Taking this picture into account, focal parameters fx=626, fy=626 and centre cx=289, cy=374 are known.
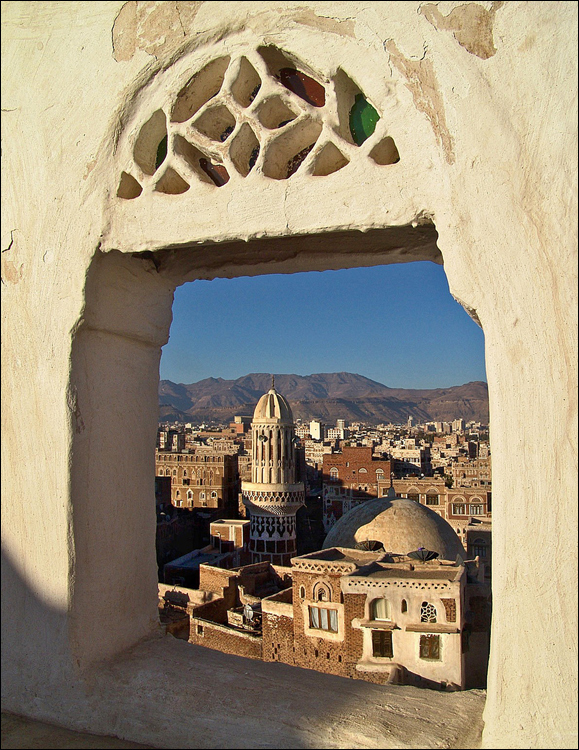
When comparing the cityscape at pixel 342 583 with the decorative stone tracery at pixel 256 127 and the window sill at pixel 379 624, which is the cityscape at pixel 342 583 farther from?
the decorative stone tracery at pixel 256 127

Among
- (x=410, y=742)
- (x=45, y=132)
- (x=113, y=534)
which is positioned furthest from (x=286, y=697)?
(x=45, y=132)

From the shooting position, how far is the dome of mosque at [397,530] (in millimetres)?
14578

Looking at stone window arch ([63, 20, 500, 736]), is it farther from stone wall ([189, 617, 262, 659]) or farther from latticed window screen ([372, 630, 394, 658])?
stone wall ([189, 617, 262, 659])

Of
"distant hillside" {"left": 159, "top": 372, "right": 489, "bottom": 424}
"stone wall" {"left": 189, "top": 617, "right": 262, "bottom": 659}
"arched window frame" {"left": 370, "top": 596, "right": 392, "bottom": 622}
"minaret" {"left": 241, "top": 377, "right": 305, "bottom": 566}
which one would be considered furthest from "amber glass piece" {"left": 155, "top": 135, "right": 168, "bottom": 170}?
"distant hillside" {"left": 159, "top": 372, "right": 489, "bottom": 424}

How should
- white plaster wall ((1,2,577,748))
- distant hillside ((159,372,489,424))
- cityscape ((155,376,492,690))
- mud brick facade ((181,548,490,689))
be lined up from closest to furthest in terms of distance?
white plaster wall ((1,2,577,748)) → mud brick facade ((181,548,490,689)) → cityscape ((155,376,492,690)) → distant hillside ((159,372,489,424))

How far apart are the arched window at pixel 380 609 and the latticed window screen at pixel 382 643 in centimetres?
24

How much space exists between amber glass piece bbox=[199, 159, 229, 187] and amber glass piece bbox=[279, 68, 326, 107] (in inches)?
13.4

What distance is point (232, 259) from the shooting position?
7.41 feet

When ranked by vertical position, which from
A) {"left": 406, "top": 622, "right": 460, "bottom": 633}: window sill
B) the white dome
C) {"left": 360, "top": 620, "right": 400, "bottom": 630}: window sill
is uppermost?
the white dome

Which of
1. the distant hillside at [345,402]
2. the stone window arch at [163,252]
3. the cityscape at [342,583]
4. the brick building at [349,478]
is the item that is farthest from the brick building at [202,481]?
the distant hillside at [345,402]

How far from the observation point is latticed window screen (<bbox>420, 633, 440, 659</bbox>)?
1028 cm

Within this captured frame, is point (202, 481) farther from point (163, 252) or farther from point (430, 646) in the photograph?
point (163, 252)

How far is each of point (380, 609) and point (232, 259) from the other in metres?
9.83

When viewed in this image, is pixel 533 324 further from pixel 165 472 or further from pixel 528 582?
pixel 165 472
